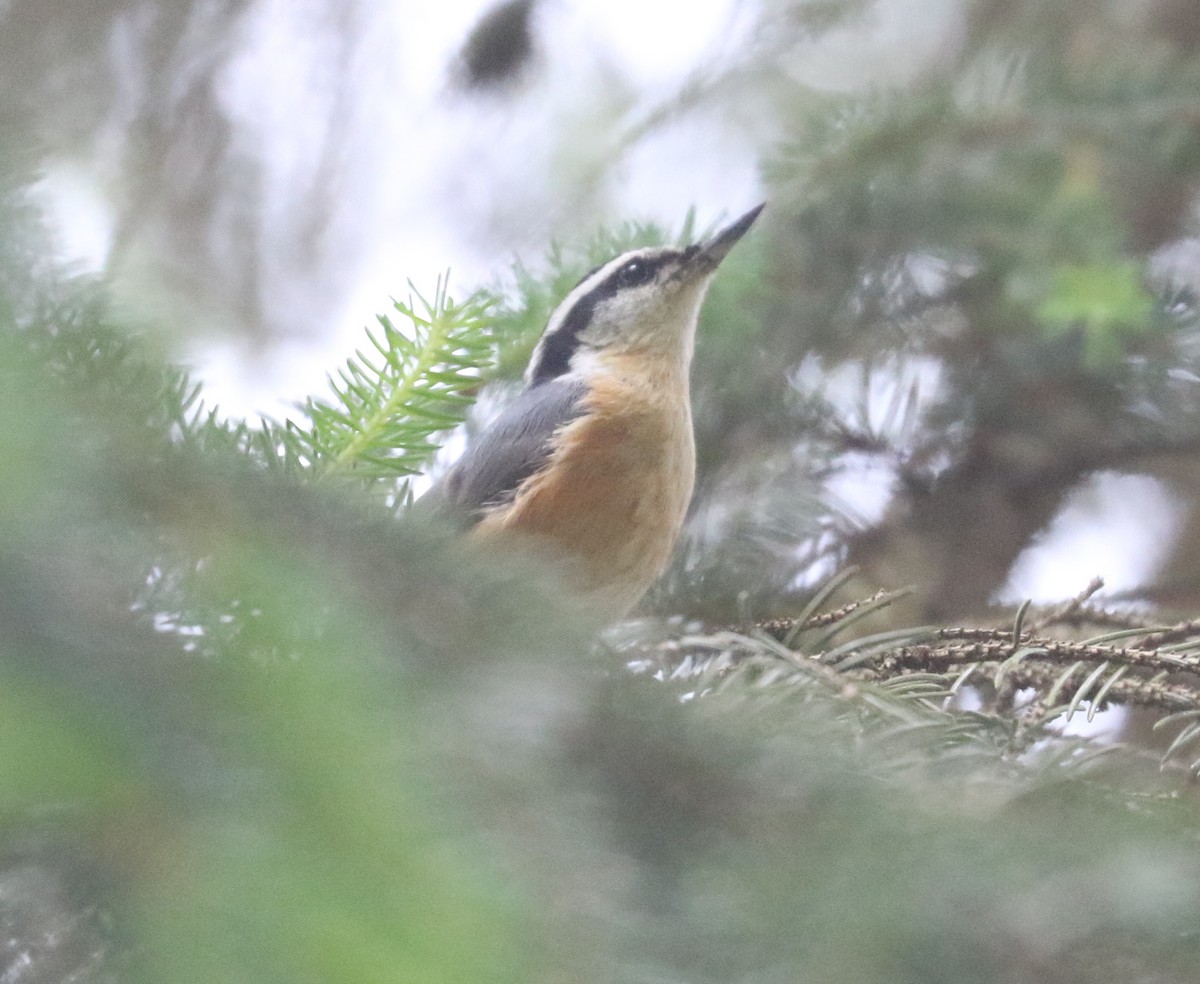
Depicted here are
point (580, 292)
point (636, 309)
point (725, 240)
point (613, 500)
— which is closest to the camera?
point (613, 500)

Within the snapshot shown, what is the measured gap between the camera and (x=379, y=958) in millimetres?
375

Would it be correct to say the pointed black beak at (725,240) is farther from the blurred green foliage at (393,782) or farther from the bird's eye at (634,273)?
the blurred green foliage at (393,782)

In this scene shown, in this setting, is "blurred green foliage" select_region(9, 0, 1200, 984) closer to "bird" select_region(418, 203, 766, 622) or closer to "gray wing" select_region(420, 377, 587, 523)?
"bird" select_region(418, 203, 766, 622)

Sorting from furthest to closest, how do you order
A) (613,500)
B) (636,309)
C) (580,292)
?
(636,309) → (580,292) → (613,500)

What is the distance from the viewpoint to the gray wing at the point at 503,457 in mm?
1755

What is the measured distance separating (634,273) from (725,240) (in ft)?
0.86

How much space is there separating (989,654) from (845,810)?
2.21ft

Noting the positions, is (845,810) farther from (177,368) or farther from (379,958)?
(177,368)

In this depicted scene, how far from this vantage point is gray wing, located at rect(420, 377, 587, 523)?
69.1 inches

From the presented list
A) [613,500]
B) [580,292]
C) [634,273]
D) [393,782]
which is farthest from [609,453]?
[393,782]

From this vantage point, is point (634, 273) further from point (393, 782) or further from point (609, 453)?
point (393, 782)

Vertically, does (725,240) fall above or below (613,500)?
above

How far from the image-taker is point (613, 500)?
68.0 inches

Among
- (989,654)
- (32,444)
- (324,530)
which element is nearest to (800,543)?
(989,654)
